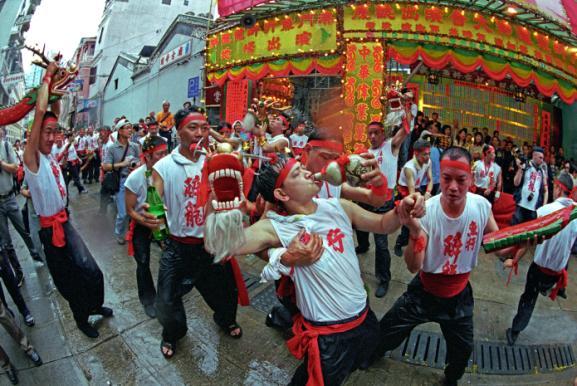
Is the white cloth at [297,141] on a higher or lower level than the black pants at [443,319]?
higher

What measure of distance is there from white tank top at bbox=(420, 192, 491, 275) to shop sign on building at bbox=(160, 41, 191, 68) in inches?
594

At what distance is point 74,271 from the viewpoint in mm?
3539

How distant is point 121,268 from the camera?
17.4 feet

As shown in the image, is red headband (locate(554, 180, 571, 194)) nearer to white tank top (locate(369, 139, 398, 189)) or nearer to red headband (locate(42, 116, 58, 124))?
white tank top (locate(369, 139, 398, 189))

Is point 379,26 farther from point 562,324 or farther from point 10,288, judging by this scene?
point 10,288

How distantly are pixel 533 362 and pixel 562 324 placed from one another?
1.12 meters

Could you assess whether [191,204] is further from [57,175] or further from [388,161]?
[388,161]

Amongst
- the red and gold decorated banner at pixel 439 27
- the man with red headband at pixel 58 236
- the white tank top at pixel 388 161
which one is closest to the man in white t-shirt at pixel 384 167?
the white tank top at pixel 388 161

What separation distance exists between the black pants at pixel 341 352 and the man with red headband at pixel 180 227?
1511 millimetres

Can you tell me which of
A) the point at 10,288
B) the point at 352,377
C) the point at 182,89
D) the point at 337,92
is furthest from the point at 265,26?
the point at 352,377

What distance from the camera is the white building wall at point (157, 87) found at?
15.3 metres

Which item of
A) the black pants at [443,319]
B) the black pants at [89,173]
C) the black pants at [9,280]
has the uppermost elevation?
the black pants at [443,319]

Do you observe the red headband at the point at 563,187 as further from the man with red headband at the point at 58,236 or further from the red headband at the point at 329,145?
the man with red headband at the point at 58,236

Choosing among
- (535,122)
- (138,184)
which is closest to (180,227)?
(138,184)
